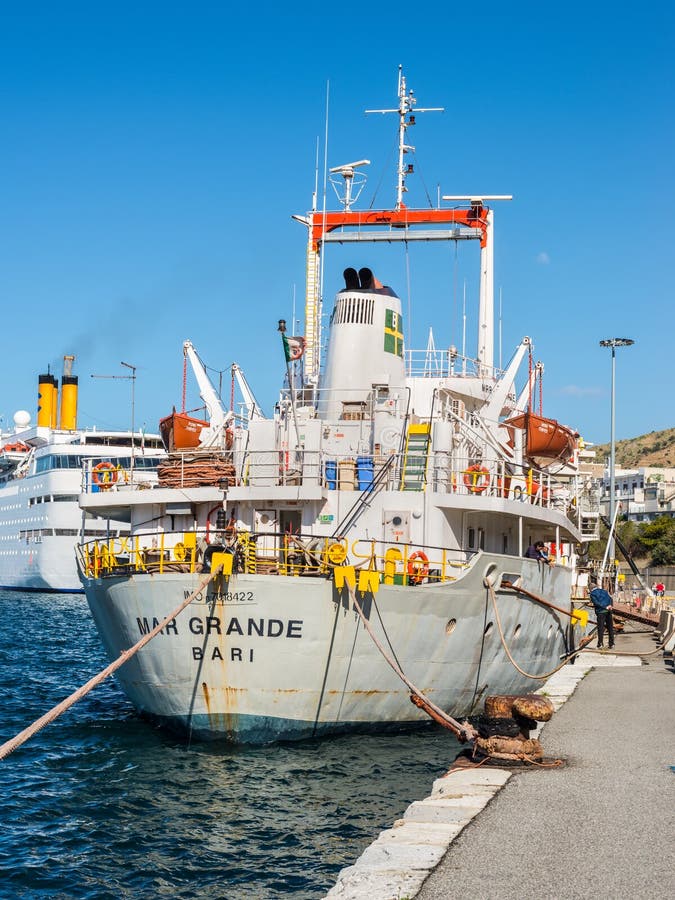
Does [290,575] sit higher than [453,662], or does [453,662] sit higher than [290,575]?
[290,575]

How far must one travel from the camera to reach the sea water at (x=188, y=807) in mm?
10695

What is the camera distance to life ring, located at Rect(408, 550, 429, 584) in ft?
53.5

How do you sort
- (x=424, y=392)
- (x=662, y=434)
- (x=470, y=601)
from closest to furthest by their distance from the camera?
(x=470, y=601) < (x=424, y=392) < (x=662, y=434)

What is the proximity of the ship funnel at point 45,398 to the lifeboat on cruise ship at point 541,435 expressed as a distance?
180 ft

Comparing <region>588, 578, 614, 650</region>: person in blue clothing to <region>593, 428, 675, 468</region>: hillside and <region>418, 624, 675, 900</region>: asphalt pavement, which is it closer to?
<region>418, 624, 675, 900</region>: asphalt pavement

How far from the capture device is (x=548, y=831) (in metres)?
8.78

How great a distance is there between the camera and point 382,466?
18.9 m

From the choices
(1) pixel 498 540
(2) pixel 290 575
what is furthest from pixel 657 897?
(1) pixel 498 540

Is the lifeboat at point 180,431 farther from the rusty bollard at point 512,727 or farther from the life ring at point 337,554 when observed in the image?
the rusty bollard at point 512,727

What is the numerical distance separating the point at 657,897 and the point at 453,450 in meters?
14.4

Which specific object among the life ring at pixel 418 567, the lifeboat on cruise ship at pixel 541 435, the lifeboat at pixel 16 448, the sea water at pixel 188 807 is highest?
the lifeboat at pixel 16 448

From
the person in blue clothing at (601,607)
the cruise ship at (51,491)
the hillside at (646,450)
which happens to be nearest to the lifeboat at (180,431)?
the person in blue clothing at (601,607)

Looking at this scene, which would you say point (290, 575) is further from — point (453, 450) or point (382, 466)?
point (453, 450)

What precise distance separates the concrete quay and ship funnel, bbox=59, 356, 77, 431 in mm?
62876
